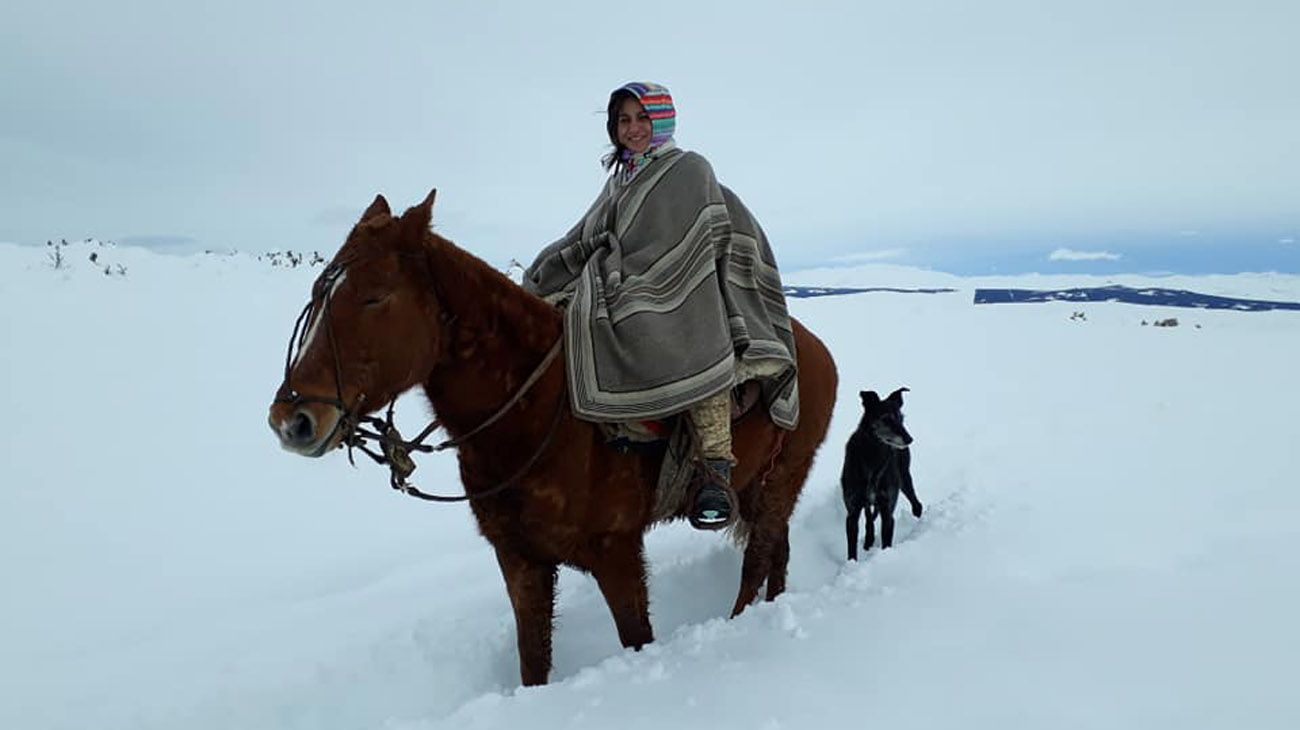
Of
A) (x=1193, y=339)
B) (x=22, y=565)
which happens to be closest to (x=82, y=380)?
(x=22, y=565)

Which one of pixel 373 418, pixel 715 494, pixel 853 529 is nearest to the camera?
pixel 373 418

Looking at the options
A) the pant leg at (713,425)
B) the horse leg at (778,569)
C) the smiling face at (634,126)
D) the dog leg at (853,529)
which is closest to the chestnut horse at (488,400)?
the pant leg at (713,425)

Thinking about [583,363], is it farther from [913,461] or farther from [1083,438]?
[1083,438]

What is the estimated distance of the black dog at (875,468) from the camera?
231 inches

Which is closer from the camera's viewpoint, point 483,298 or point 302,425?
point 302,425

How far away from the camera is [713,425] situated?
10.7ft

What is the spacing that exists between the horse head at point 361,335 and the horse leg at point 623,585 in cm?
121

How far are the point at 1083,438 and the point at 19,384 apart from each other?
11370 mm

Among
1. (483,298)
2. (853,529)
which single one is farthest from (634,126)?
Result: (853,529)

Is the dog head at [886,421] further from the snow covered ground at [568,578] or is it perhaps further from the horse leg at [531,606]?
the horse leg at [531,606]

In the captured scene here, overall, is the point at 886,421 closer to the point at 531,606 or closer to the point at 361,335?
the point at 531,606

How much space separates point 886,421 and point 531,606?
382 cm

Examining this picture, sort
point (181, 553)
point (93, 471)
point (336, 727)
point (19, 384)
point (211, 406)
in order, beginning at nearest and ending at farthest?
point (336, 727), point (181, 553), point (93, 471), point (19, 384), point (211, 406)

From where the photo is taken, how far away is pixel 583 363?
3.04m
